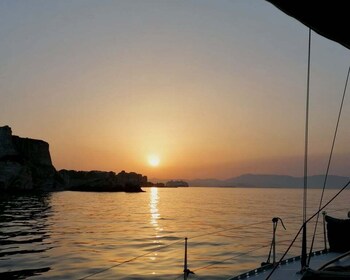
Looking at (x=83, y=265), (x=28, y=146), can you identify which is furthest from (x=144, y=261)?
(x=28, y=146)

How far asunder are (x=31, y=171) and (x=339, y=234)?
431 ft

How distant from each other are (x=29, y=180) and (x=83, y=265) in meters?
111

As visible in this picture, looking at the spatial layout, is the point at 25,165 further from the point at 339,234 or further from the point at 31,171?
the point at 339,234

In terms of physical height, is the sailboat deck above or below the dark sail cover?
below

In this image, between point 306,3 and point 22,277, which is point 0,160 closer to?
point 22,277

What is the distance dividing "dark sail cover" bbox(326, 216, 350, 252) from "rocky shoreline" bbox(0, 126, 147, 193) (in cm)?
10989

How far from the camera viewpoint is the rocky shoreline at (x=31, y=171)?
112m

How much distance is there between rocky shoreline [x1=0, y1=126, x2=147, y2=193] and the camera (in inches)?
4419

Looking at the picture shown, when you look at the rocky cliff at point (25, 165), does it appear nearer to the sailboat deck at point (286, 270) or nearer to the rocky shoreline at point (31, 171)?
the rocky shoreline at point (31, 171)

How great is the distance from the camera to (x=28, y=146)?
5743 inches

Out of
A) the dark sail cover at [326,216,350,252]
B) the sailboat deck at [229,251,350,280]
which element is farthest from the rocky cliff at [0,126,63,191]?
the sailboat deck at [229,251,350,280]

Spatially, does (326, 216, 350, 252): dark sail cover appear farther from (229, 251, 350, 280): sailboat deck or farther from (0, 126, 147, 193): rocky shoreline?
(0, 126, 147, 193): rocky shoreline

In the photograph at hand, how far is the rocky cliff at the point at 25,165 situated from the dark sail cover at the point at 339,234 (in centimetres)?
10989

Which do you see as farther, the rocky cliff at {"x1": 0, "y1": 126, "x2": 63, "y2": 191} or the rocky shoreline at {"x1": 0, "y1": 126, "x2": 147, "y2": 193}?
the rocky shoreline at {"x1": 0, "y1": 126, "x2": 147, "y2": 193}
